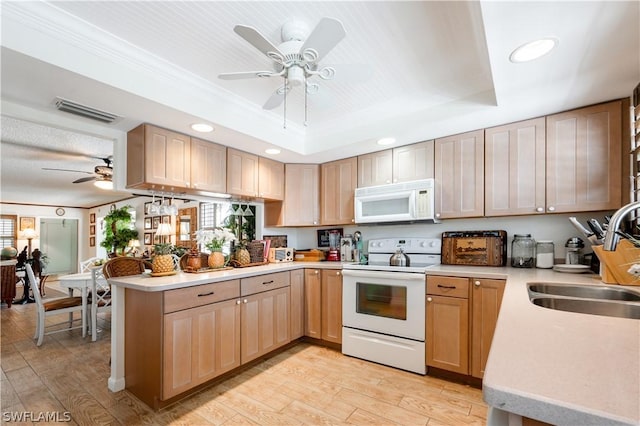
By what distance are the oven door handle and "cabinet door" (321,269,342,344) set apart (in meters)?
0.18

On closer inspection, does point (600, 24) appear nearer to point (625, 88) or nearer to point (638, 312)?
point (625, 88)

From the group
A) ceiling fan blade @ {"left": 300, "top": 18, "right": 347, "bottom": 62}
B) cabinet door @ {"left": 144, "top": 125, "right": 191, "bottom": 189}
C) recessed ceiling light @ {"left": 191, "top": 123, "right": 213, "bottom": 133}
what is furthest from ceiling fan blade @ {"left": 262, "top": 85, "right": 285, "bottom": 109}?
cabinet door @ {"left": 144, "top": 125, "right": 191, "bottom": 189}

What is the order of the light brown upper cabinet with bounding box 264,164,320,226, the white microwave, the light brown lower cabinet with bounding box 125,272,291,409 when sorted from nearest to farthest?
the light brown lower cabinet with bounding box 125,272,291,409
the white microwave
the light brown upper cabinet with bounding box 264,164,320,226

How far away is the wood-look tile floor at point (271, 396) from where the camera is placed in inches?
78.5

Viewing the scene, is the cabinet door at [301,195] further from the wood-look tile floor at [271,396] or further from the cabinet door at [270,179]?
the wood-look tile floor at [271,396]

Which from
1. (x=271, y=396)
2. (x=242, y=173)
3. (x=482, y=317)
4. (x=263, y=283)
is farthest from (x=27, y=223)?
(x=482, y=317)

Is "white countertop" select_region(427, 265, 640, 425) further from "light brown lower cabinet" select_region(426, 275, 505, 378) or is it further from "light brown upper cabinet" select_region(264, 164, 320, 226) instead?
"light brown upper cabinet" select_region(264, 164, 320, 226)

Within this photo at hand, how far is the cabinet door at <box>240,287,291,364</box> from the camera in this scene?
265cm

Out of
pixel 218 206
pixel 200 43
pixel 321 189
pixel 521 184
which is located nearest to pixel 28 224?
pixel 218 206

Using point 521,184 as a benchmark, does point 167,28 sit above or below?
above

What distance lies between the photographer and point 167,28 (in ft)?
5.83

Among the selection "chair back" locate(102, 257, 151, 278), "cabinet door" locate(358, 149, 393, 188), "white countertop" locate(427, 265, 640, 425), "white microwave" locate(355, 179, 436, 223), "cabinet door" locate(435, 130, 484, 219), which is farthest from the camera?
"cabinet door" locate(358, 149, 393, 188)

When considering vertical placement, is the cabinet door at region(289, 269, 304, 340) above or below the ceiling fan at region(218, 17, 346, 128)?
below

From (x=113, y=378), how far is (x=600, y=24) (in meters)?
3.78
